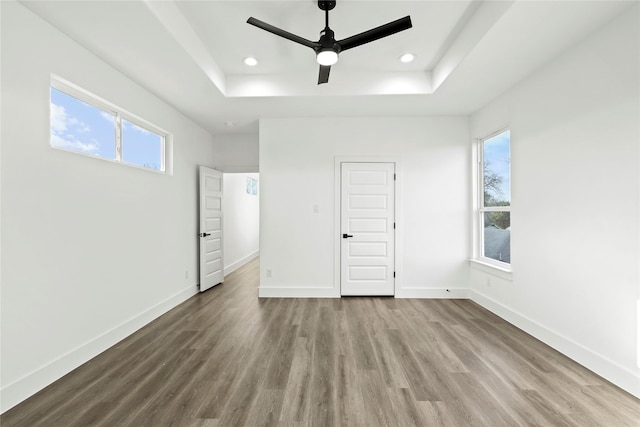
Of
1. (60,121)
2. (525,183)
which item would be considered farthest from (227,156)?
(525,183)

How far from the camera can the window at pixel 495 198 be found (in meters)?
3.47

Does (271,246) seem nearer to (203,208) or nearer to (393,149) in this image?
(203,208)

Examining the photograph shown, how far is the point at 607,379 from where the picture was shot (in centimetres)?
208

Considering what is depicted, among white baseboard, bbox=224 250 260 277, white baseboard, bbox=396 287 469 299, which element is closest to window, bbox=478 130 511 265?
white baseboard, bbox=396 287 469 299

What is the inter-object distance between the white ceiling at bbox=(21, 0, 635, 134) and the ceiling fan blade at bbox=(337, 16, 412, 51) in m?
0.40

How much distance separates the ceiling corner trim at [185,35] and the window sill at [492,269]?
4.04 m

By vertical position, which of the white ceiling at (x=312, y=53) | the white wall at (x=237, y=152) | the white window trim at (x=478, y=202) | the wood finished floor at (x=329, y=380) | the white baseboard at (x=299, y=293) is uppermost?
the white ceiling at (x=312, y=53)

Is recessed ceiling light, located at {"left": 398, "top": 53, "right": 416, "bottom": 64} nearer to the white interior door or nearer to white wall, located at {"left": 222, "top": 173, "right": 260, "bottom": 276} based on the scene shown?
the white interior door

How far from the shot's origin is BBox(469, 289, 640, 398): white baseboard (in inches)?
76.6

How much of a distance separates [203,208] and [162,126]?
1.39m

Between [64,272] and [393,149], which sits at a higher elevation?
[393,149]

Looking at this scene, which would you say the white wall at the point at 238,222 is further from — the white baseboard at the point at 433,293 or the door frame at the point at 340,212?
the white baseboard at the point at 433,293

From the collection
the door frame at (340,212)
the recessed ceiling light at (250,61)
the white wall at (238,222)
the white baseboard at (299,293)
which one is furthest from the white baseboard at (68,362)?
the recessed ceiling light at (250,61)

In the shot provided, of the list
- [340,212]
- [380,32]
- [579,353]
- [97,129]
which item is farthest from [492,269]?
[97,129]
